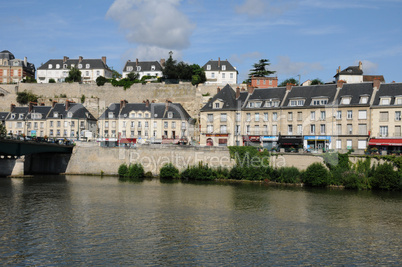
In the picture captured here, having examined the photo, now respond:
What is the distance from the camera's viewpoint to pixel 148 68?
267 ft

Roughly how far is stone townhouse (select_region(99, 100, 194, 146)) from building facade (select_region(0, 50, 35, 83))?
3162 cm

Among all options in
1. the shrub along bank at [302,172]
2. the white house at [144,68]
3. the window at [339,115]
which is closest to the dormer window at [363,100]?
the window at [339,115]

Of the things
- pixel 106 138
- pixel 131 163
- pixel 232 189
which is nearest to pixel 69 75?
pixel 106 138

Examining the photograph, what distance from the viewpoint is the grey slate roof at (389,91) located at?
4481cm

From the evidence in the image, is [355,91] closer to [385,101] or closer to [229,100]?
[385,101]

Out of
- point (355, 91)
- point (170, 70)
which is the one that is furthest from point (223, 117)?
point (170, 70)

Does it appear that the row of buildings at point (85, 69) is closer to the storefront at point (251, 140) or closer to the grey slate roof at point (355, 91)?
the storefront at point (251, 140)

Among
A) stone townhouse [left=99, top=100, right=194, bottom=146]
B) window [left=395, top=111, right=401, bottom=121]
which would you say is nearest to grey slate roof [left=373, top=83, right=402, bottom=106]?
window [left=395, top=111, right=401, bottom=121]

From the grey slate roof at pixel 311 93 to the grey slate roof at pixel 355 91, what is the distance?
923 millimetres

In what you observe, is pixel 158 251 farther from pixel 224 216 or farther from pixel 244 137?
pixel 244 137

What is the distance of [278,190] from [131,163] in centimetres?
1743

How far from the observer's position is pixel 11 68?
280 ft

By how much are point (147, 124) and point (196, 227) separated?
37.5m

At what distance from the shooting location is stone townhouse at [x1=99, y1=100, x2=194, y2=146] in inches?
2338
